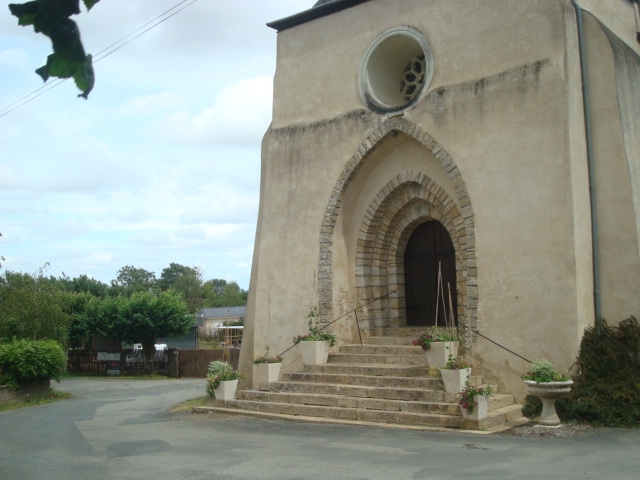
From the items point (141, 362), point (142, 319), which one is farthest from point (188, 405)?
point (141, 362)

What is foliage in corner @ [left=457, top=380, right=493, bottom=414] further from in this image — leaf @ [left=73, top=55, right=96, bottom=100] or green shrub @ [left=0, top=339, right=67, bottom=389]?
green shrub @ [left=0, top=339, right=67, bottom=389]

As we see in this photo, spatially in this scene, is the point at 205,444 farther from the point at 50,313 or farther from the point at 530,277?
the point at 50,313

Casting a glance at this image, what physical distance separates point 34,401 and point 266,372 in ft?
25.6

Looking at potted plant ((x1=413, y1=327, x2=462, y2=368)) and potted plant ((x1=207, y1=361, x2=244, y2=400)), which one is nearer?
potted plant ((x1=413, y1=327, x2=462, y2=368))

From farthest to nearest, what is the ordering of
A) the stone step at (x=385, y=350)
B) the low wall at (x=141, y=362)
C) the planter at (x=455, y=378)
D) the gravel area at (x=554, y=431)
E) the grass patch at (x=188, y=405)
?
the low wall at (x=141, y=362) → the grass patch at (x=188, y=405) → the stone step at (x=385, y=350) → the planter at (x=455, y=378) → the gravel area at (x=554, y=431)

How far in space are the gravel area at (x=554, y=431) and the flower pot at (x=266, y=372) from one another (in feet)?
16.0

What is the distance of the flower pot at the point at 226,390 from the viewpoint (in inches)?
485

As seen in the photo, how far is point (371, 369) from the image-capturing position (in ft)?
37.7

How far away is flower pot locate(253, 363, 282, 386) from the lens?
1240 cm

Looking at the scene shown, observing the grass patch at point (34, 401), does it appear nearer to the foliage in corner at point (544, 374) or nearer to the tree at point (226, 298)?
the foliage in corner at point (544, 374)

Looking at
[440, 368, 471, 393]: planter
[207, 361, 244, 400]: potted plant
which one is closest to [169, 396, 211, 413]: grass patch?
[207, 361, 244, 400]: potted plant

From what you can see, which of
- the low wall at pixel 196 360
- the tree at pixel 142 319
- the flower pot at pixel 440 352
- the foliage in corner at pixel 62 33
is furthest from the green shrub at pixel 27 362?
the foliage in corner at pixel 62 33

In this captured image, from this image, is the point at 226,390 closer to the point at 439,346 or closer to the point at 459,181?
the point at 439,346

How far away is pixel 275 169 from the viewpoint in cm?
1421
